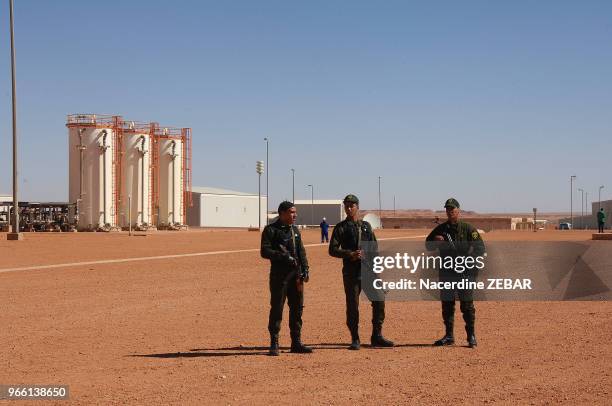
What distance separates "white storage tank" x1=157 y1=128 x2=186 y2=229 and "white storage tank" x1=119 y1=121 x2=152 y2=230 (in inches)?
102

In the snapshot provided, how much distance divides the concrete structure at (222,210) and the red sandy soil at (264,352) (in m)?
71.9

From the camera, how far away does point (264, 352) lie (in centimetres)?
1053

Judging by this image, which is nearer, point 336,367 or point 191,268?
point 336,367

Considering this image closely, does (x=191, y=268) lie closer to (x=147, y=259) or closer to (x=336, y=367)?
(x=147, y=259)

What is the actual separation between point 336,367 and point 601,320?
236 inches

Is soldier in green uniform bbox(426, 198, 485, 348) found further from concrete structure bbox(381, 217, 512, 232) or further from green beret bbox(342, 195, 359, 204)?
concrete structure bbox(381, 217, 512, 232)

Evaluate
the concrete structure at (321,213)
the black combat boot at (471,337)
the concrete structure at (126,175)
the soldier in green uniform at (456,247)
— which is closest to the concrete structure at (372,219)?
the soldier in green uniform at (456,247)

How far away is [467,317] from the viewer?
10.6m

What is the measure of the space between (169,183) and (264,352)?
199 ft

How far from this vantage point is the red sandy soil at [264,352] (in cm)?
820

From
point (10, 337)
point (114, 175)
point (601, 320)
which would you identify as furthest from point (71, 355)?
point (114, 175)

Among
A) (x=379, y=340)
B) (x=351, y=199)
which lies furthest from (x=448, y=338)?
(x=351, y=199)

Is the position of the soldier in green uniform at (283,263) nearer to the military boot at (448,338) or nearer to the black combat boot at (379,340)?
the black combat boot at (379,340)

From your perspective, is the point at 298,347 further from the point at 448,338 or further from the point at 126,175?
the point at 126,175
